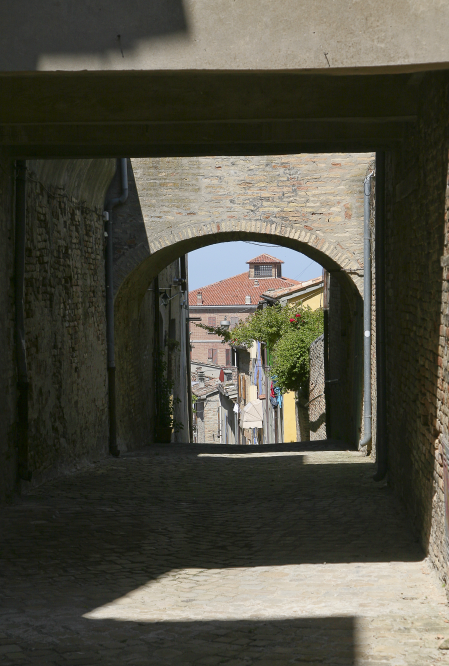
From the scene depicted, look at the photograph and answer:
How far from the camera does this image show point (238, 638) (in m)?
3.71

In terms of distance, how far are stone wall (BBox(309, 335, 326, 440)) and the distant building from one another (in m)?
49.1

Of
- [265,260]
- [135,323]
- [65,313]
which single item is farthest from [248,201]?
[265,260]

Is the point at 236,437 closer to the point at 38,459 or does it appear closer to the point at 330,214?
the point at 330,214

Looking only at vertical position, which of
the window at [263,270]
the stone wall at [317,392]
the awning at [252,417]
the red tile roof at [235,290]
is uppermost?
the window at [263,270]

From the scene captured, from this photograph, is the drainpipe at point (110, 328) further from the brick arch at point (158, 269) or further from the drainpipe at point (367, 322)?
the drainpipe at point (367, 322)

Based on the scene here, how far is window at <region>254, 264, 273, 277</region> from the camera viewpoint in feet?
Answer: 229

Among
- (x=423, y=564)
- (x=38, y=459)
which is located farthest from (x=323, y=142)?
(x=38, y=459)

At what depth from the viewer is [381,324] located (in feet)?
24.7

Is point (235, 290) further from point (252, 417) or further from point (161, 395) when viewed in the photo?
point (161, 395)

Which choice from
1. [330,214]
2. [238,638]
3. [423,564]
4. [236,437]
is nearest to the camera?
[238,638]

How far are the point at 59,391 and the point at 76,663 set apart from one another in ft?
17.2

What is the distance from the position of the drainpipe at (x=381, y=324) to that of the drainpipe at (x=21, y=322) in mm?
3308

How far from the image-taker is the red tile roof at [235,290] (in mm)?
68375

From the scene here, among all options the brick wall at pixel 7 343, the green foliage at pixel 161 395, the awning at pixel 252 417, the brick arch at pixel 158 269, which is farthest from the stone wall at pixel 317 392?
the awning at pixel 252 417
